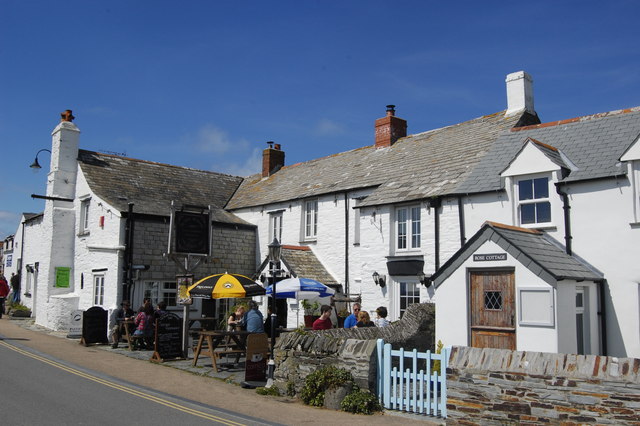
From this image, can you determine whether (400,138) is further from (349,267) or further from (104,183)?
(104,183)

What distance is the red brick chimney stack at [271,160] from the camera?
3009 centimetres

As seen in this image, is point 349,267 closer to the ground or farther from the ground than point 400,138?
closer to the ground

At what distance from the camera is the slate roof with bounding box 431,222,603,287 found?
40.6 feet

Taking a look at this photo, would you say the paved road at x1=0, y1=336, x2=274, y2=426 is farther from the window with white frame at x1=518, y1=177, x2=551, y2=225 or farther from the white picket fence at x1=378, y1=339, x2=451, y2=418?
the window with white frame at x1=518, y1=177, x2=551, y2=225

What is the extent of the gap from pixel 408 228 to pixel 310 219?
5745mm

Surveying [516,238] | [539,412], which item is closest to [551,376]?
[539,412]

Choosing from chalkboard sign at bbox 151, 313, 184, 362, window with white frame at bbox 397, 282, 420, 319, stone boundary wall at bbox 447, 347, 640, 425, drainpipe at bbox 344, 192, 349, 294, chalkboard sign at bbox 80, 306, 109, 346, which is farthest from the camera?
drainpipe at bbox 344, 192, 349, 294

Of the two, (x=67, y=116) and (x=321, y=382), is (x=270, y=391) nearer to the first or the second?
(x=321, y=382)

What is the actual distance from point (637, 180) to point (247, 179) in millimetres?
A: 21553

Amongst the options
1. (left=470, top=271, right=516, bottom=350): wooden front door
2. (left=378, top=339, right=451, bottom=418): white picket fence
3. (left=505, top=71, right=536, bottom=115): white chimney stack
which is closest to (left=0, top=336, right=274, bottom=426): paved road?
(left=378, top=339, right=451, bottom=418): white picket fence

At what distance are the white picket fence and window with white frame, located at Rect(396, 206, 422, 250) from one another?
8.26 metres

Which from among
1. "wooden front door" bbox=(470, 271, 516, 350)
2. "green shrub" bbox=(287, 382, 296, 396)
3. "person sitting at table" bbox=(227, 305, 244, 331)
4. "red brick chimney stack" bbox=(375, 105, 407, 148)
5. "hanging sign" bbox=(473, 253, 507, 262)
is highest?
"red brick chimney stack" bbox=(375, 105, 407, 148)

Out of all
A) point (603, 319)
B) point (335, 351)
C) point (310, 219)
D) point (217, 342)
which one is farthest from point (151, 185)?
point (603, 319)

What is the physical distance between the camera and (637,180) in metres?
13.9
